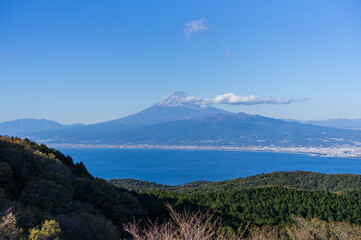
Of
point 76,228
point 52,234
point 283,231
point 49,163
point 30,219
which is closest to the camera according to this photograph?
point 52,234

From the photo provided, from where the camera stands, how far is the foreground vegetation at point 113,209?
24.6 feet

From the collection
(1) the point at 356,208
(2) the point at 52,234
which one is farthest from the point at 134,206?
(1) the point at 356,208

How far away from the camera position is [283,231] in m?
17.0

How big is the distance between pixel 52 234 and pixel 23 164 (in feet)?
26.6

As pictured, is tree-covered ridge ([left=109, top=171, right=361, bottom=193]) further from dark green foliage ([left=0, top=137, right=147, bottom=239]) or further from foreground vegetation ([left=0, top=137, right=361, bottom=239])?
dark green foliage ([left=0, top=137, right=147, bottom=239])

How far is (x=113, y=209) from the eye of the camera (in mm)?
13078

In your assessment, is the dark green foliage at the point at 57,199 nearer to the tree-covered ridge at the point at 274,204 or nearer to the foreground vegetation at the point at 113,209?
the foreground vegetation at the point at 113,209

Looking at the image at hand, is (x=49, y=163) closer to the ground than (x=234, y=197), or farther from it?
farther from it

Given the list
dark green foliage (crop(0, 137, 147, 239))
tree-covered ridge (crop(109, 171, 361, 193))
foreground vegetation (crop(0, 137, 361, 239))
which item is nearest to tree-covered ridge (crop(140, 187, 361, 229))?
foreground vegetation (crop(0, 137, 361, 239))

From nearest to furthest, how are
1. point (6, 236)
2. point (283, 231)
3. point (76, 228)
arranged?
point (6, 236) < point (76, 228) < point (283, 231)

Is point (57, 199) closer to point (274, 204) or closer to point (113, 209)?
point (113, 209)

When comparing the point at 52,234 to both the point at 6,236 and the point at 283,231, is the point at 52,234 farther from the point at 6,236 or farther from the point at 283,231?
the point at 283,231

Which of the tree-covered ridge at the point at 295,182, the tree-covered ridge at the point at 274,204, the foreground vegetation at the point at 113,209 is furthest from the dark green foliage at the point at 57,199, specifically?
the tree-covered ridge at the point at 295,182

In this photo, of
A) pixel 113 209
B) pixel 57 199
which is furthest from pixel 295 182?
pixel 57 199
